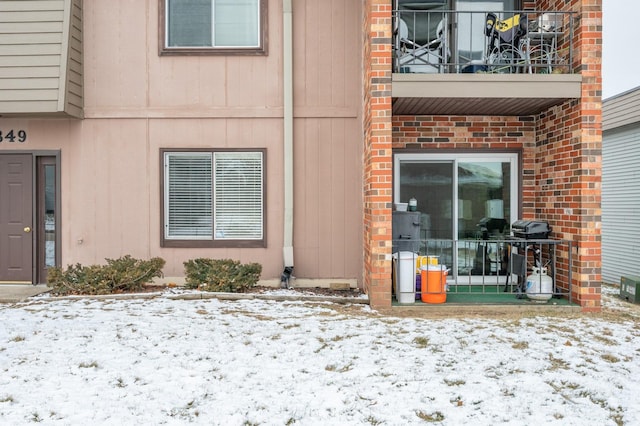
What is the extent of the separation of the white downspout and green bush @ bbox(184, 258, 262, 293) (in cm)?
55

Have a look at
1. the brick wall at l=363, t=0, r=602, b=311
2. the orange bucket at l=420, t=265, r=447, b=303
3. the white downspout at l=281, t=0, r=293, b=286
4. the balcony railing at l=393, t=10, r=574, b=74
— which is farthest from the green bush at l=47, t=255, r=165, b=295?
the balcony railing at l=393, t=10, r=574, b=74

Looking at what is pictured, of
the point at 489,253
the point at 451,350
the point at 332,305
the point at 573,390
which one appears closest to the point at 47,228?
the point at 332,305

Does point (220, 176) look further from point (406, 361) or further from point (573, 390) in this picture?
point (573, 390)

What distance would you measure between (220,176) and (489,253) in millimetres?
4467

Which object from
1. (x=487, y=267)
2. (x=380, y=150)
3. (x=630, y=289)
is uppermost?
(x=380, y=150)

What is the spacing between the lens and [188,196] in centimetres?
758

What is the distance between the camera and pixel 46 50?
707 centimetres

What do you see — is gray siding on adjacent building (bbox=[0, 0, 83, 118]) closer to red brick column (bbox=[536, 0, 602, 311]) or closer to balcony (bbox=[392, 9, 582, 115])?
balcony (bbox=[392, 9, 582, 115])

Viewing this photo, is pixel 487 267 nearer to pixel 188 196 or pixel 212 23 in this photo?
pixel 188 196

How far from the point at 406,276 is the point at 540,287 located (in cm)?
179

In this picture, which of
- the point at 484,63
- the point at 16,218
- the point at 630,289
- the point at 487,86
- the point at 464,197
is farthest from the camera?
the point at 630,289

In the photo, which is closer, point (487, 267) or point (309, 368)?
point (309, 368)

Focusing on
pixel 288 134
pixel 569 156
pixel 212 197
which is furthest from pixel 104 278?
pixel 569 156

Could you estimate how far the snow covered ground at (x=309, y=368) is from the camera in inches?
125
